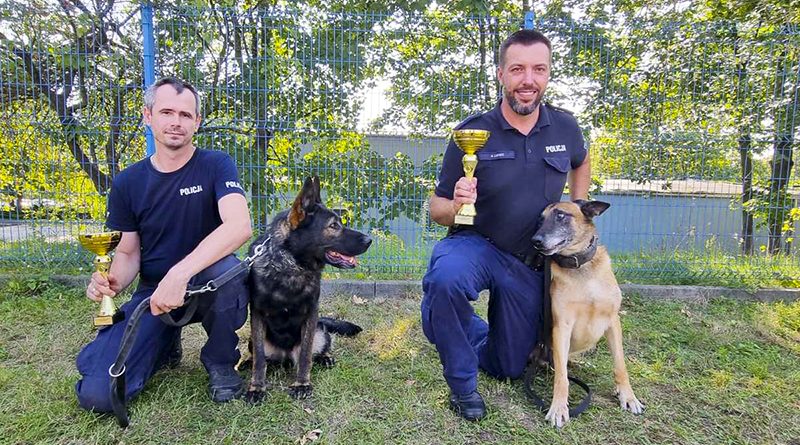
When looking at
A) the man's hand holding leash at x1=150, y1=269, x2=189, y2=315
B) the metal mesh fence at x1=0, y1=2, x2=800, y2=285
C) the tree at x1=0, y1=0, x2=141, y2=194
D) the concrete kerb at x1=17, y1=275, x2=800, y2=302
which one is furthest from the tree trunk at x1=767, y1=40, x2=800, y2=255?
the tree at x1=0, y1=0, x2=141, y2=194

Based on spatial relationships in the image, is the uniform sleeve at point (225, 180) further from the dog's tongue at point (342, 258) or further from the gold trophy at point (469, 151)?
the gold trophy at point (469, 151)

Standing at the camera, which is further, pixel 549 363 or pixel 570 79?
pixel 570 79

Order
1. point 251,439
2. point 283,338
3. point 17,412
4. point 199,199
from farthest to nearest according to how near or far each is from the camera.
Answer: point 283,338, point 199,199, point 17,412, point 251,439

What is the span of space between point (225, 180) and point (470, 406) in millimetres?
1823

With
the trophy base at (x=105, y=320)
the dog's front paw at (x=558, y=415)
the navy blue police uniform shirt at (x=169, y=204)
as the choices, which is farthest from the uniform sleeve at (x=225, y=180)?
the dog's front paw at (x=558, y=415)

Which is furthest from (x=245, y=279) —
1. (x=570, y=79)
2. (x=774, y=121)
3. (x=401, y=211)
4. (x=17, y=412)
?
(x=774, y=121)

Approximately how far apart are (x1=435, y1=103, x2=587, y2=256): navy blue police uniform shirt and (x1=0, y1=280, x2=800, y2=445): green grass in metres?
0.95

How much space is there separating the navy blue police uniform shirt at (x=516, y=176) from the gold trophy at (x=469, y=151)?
0.58 ft

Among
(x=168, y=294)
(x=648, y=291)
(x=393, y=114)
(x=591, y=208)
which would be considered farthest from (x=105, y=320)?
(x=648, y=291)

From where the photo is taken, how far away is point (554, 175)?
2646 millimetres

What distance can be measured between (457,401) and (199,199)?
182 centimetres

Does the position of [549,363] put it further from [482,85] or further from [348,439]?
[482,85]

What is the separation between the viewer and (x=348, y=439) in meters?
2.13

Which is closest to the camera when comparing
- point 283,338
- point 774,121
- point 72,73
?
point 283,338
